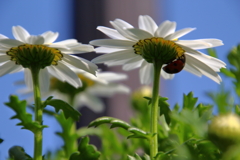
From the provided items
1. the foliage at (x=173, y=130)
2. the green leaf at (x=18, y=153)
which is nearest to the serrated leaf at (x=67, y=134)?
the foliage at (x=173, y=130)

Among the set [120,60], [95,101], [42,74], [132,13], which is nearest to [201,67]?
[120,60]

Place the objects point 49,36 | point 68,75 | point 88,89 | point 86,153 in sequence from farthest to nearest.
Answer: point 88,89 → point 68,75 → point 49,36 → point 86,153

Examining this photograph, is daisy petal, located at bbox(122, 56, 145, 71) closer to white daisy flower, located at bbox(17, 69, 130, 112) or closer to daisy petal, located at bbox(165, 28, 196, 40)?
daisy petal, located at bbox(165, 28, 196, 40)

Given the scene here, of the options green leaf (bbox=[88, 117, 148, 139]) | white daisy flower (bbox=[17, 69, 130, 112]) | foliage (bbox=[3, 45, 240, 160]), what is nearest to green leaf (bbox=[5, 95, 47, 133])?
foliage (bbox=[3, 45, 240, 160])

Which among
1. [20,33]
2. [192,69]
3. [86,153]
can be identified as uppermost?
[20,33]

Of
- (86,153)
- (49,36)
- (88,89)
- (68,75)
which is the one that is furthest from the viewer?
(88,89)

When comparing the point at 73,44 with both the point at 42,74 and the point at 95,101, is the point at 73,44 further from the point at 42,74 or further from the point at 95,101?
the point at 95,101

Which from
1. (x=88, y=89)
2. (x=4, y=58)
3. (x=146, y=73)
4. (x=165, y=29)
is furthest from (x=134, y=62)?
(x=88, y=89)

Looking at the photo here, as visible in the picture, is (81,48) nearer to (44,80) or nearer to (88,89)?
(44,80)
